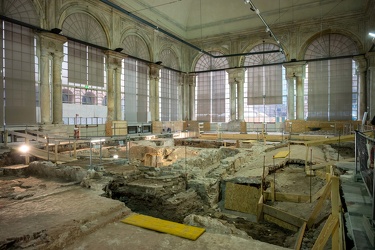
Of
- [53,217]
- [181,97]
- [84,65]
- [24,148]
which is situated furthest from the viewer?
[181,97]

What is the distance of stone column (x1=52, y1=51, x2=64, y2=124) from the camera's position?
15180 millimetres

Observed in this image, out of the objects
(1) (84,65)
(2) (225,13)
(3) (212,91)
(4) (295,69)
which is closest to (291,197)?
(1) (84,65)

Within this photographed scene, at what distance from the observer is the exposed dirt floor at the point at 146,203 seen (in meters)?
3.74

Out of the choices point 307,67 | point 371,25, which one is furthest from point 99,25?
point 371,25

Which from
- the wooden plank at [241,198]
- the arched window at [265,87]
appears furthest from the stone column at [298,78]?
the wooden plank at [241,198]

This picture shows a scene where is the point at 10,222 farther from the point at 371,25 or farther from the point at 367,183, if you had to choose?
the point at 371,25

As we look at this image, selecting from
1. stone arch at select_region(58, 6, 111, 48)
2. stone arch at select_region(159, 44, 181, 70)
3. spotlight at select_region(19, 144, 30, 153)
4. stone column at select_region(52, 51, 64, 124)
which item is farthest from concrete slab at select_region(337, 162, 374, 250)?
stone arch at select_region(159, 44, 181, 70)

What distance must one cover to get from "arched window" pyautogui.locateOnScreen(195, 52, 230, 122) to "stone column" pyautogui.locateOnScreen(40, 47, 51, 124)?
654 inches

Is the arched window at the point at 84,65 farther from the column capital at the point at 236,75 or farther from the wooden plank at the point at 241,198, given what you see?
the column capital at the point at 236,75

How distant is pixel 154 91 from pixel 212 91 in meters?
7.21

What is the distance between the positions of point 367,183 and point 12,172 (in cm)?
1018

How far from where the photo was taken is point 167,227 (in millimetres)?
4137

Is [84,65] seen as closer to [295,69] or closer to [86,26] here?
[86,26]

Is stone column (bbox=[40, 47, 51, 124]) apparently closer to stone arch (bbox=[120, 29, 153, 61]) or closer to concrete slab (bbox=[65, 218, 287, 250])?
stone arch (bbox=[120, 29, 153, 61])
